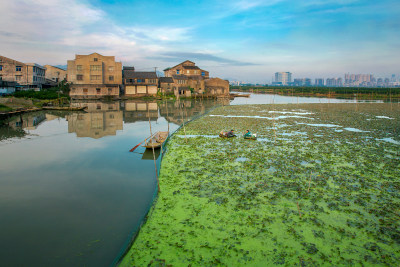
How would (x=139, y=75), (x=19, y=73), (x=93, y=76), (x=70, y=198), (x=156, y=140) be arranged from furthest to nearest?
(x=139, y=75), (x=93, y=76), (x=19, y=73), (x=156, y=140), (x=70, y=198)

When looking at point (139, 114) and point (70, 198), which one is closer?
point (70, 198)

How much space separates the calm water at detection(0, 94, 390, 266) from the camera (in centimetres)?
569

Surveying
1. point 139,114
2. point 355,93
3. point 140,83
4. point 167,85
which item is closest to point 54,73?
point 140,83

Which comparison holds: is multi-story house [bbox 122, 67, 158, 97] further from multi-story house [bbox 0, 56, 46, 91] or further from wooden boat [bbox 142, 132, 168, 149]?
wooden boat [bbox 142, 132, 168, 149]

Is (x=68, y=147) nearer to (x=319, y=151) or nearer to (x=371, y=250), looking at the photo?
(x=319, y=151)

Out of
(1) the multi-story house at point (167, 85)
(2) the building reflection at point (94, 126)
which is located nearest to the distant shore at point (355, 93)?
(1) the multi-story house at point (167, 85)

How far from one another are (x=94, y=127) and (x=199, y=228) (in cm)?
1746

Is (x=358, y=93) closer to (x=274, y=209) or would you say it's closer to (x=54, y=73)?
(x=274, y=209)

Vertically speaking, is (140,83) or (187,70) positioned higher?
(187,70)

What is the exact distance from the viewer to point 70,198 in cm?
821

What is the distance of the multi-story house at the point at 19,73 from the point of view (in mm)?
41344

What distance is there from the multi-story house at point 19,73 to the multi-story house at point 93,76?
19.9ft

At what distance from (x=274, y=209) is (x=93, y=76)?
1818 inches

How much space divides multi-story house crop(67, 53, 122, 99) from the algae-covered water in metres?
38.5
